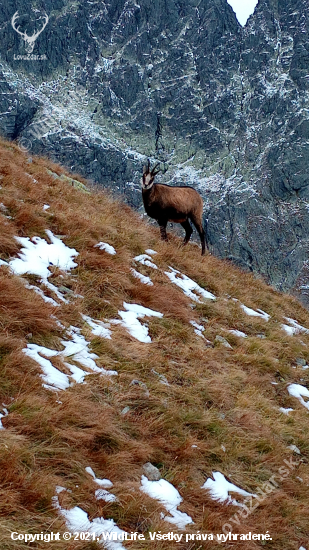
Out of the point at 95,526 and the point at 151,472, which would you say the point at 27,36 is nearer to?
the point at 151,472

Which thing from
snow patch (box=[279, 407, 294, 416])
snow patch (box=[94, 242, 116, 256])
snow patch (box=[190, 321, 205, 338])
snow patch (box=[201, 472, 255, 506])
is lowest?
snow patch (box=[279, 407, 294, 416])

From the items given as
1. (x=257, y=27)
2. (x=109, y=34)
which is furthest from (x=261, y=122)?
(x=109, y=34)

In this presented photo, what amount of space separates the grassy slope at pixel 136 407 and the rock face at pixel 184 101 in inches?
4911

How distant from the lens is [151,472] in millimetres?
3830

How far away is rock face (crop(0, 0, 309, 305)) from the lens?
148 m

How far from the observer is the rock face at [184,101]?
14812 centimetres

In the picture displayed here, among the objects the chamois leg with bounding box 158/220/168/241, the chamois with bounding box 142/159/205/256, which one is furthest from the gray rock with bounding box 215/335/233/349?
the chamois with bounding box 142/159/205/256

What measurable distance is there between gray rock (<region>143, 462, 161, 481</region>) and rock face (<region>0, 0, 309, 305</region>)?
421 ft

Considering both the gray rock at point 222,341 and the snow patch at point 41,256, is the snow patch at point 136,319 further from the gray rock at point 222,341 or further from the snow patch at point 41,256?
the snow patch at point 41,256

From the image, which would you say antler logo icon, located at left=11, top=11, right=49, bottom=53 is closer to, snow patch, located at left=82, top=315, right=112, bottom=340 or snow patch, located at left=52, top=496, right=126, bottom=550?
snow patch, located at left=82, top=315, right=112, bottom=340

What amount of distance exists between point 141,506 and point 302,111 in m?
176

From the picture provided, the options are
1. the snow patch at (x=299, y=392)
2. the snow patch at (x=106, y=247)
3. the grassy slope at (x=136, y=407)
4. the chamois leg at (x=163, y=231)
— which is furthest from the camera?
the chamois leg at (x=163, y=231)

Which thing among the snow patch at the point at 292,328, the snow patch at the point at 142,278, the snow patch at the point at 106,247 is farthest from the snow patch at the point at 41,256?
the snow patch at the point at 292,328

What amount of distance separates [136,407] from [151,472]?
2.55 ft
